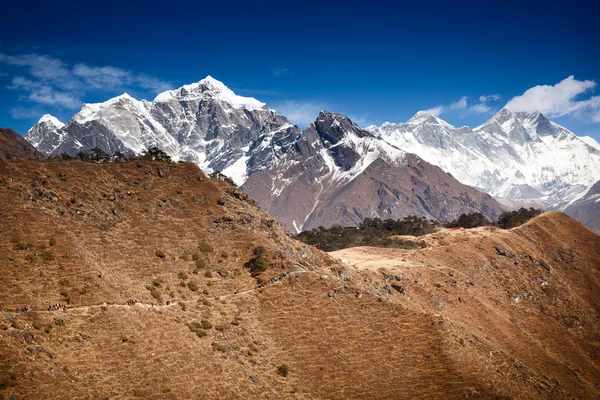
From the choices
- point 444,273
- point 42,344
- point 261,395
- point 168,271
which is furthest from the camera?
point 444,273

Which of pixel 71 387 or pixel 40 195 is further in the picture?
pixel 40 195

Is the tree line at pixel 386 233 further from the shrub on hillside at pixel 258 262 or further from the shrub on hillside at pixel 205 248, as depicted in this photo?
the shrub on hillside at pixel 205 248

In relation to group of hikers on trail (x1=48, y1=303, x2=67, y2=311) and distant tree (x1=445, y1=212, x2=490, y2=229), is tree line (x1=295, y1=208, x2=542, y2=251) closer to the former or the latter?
distant tree (x1=445, y1=212, x2=490, y2=229)

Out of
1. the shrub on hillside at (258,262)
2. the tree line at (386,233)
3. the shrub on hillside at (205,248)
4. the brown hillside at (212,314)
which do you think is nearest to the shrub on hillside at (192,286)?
the brown hillside at (212,314)

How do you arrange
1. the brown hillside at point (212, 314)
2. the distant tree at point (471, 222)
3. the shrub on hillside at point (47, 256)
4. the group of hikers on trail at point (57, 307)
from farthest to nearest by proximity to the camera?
the distant tree at point (471, 222), the shrub on hillside at point (47, 256), the group of hikers on trail at point (57, 307), the brown hillside at point (212, 314)

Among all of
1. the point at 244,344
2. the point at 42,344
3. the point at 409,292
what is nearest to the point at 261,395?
the point at 244,344

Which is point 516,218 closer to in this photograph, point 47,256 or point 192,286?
point 192,286

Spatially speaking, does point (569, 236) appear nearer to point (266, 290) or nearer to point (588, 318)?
point (588, 318)

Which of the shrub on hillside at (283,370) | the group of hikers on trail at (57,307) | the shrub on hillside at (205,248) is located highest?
the shrub on hillside at (205,248)
